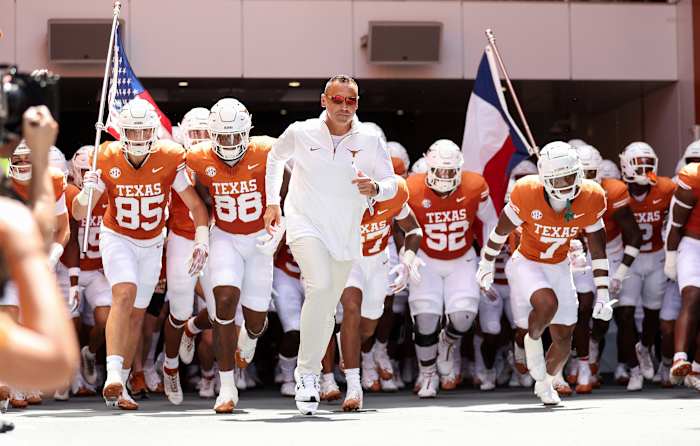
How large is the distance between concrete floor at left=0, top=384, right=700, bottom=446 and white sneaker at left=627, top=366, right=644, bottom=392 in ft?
2.14

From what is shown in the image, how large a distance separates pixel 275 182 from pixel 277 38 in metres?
5.63

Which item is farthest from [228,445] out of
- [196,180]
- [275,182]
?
[196,180]

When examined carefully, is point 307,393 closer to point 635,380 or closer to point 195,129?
A: point 195,129

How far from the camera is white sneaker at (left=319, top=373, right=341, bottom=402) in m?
10.2

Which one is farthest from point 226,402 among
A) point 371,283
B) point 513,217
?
point 513,217

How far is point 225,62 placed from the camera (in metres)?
14.1

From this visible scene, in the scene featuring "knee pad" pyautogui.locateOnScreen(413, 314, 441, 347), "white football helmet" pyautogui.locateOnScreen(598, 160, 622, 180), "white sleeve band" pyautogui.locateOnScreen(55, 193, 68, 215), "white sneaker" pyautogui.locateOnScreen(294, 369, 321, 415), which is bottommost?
"white sneaker" pyautogui.locateOnScreen(294, 369, 321, 415)

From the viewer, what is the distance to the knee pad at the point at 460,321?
1117 cm

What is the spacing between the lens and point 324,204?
8.48 meters

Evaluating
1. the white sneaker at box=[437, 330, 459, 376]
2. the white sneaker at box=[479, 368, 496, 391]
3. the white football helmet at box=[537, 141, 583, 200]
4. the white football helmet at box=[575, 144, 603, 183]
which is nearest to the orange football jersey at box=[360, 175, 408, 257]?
the white football helmet at box=[537, 141, 583, 200]

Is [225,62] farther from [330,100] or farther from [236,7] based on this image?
[330,100]

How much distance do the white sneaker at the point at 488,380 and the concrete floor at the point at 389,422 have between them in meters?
0.96

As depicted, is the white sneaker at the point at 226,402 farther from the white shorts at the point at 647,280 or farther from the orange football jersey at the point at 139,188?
the white shorts at the point at 647,280

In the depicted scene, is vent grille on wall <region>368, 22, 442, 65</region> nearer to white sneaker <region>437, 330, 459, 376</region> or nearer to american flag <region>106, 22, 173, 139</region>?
american flag <region>106, 22, 173, 139</region>
